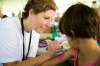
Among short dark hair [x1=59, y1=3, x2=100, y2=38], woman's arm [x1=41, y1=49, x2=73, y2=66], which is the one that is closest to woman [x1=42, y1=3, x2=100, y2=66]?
short dark hair [x1=59, y1=3, x2=100, y2=38]

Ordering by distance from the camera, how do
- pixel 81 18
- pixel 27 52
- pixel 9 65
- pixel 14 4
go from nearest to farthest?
pixel 81 18, pixel 9 65, pixel 27 52, pixel 14 4

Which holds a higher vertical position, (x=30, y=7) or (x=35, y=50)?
(x=30, y=7)

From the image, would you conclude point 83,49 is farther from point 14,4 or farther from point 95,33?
point 14,4

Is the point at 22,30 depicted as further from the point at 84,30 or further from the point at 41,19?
the point at 84,30

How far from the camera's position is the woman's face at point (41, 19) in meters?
1.48

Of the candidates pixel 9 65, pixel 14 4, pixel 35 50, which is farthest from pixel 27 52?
pixel 14 4

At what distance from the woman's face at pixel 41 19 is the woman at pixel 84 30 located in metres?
0.30

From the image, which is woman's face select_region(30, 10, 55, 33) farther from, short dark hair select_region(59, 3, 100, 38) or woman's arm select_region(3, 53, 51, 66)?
short dark hair select_region(59, 3, 100, 38)

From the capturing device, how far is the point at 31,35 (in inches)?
65.2

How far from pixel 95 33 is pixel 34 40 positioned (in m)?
0.63

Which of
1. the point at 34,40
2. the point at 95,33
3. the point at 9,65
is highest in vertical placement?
the point at 95,33

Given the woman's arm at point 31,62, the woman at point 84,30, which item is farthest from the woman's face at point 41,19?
the woman at point 84,30

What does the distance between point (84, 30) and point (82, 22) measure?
0.13 feet

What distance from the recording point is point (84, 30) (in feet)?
3.72
